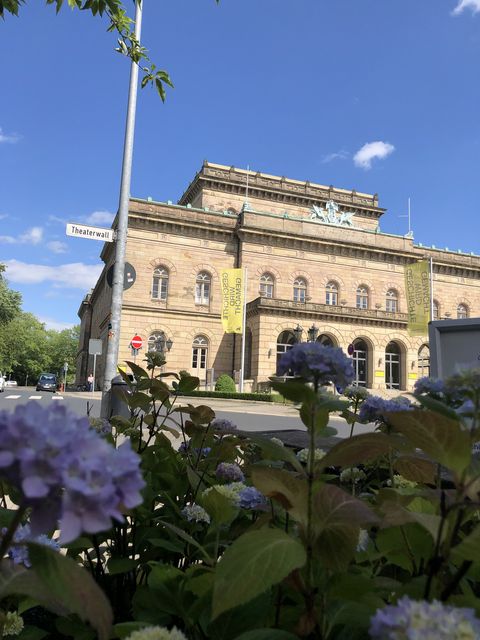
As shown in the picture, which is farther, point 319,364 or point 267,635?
point 319,364

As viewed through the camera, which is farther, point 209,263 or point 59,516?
point 209,263

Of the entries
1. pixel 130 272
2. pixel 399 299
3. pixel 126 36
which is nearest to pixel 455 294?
pixel 399 299

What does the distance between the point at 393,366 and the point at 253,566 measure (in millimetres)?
41370

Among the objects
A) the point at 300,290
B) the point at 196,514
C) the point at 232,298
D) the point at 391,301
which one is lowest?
the point at 196,514

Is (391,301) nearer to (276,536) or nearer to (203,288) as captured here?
(203,288)

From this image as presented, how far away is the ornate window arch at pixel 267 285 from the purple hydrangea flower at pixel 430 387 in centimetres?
3661

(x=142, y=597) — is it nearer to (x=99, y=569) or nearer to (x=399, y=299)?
(x=99, y=569)

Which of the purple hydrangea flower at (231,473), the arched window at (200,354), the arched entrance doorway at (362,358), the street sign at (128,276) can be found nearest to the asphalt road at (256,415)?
the street sign at (128,276)

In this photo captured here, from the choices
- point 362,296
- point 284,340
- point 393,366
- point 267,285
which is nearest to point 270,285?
point 267,285

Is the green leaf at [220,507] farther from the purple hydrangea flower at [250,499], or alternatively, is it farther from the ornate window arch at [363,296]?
the ornate window arch at [363,296]

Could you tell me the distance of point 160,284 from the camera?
118ft

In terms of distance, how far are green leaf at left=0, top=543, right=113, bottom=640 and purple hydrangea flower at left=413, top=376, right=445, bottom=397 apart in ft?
3.02

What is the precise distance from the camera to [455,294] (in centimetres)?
4428

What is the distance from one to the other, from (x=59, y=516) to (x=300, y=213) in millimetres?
48473
